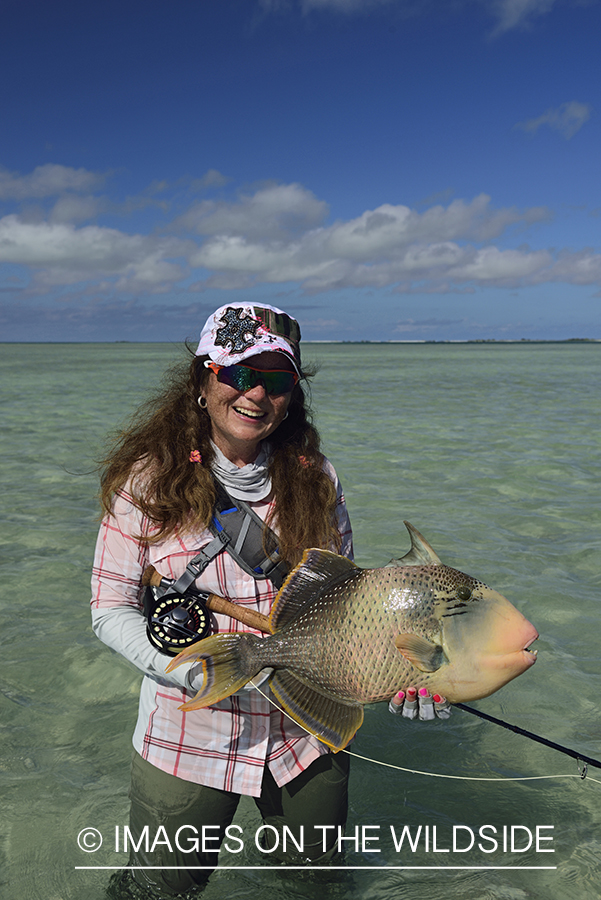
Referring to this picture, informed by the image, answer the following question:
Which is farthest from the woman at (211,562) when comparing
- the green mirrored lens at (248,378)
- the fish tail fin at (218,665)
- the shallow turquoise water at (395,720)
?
the shallow turquoise water at (395,720)

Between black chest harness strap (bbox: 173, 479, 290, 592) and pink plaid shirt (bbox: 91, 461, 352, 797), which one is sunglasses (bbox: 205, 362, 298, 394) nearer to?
black chest harness strap (bbox: 173, 479, 290, 592)

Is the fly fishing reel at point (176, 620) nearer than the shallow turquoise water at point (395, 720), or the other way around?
the fly fishing reel at point (176, 620)

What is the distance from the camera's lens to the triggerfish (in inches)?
89.5

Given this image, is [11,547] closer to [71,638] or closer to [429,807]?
[71,638]

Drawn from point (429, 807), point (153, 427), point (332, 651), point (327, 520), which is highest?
point (153, 427)

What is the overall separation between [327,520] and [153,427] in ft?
2.91

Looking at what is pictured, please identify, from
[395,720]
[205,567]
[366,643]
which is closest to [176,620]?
[205,567]

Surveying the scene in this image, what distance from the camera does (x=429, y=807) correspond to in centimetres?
423

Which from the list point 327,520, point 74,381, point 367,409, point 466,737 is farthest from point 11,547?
point 74,381

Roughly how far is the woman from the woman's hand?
74 cm

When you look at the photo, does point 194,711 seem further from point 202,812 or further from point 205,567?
point 205,567

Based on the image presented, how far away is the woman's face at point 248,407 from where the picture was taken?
285 cm

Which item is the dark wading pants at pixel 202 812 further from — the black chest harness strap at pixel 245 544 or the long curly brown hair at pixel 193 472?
the long curly brown hair at pixel 193 472

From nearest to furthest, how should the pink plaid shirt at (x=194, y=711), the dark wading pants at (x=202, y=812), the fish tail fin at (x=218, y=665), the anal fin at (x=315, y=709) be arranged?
the fish tail fin at (x=218, y=665)
the anal fin at (x=315, y=709)
the pink plaid shirt at (x=194, y=711)
the dark wading pants at (x=202, y=812)
